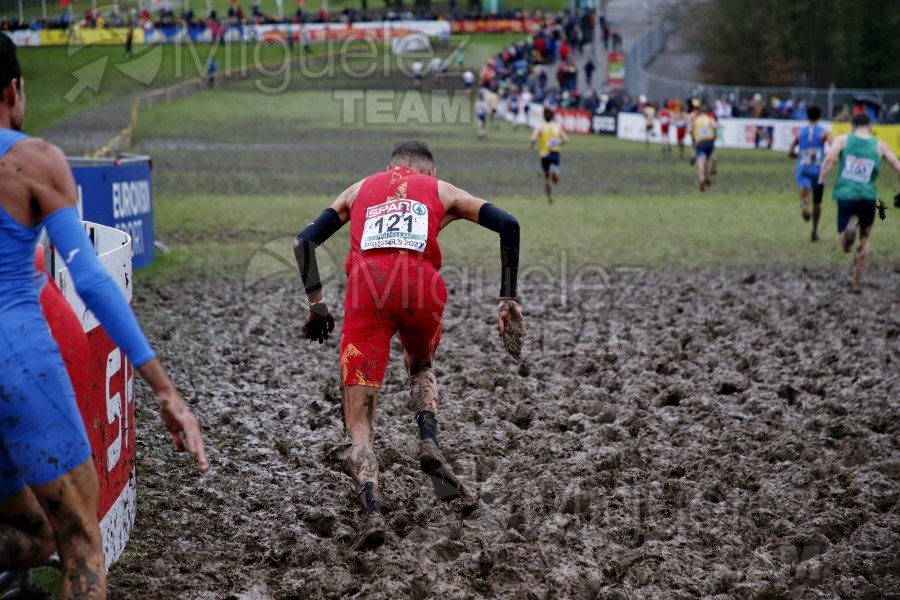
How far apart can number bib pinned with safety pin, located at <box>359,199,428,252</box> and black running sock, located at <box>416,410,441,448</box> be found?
102 centimetres

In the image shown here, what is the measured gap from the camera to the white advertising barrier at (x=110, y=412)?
5.06m

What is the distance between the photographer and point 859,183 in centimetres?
1342

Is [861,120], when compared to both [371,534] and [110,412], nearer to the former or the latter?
[371,534]

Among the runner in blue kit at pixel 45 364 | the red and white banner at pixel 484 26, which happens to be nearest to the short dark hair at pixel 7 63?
the runner in blue kit at pixel 45 364

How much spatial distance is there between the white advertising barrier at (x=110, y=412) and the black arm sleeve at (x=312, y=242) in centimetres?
96

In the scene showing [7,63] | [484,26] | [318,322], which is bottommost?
[318,322]

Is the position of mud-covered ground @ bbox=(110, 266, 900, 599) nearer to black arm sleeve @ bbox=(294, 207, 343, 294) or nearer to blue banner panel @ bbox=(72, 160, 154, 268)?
black arm sleeve @ bbox=(294, 207, 343, 294)

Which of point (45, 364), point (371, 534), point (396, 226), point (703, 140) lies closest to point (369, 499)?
point (371, 534)

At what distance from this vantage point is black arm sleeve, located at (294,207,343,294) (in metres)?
6.10

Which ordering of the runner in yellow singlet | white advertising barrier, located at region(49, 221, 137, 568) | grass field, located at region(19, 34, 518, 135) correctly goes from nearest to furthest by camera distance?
white advertising barrier, located at region(49, 221, 137, 568) < the runner in yellow singlet < grass field, located at region(19, 34, 518, 135)

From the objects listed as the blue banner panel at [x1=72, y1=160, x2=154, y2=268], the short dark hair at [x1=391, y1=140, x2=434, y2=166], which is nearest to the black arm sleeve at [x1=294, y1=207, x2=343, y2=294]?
the short dark hair at [x1=391, y1=140, x2=434, y2=166]

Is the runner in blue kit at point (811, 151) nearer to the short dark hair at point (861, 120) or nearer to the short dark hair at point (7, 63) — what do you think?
the short dark hair at point (861, 120)

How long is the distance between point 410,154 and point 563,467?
2.21 metres

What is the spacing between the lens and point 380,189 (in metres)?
6.07
